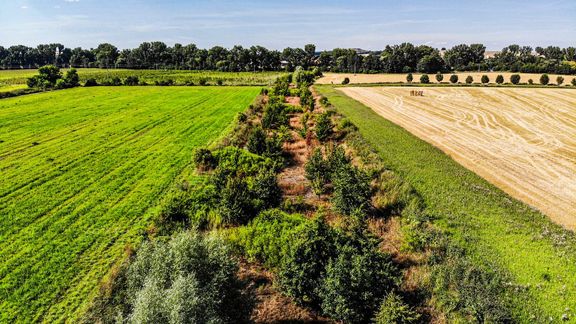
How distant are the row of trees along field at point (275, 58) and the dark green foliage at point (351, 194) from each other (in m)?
125

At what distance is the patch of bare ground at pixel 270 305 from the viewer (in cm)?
1143

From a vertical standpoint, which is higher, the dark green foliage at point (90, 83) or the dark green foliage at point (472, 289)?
the dark green foliage at point (90, 83)

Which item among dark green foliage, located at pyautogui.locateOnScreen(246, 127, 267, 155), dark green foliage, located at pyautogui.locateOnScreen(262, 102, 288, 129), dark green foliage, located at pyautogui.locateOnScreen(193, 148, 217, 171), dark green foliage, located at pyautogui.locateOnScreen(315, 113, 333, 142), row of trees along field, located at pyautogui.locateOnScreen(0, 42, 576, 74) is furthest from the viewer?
row of trees along field, located at pyautogui.locateOnScreen(0, 42, 576, 74)

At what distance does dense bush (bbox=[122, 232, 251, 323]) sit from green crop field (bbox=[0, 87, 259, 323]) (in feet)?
10.7

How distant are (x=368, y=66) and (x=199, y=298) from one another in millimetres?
140434

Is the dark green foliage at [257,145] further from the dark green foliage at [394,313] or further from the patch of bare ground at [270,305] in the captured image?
the dark green foliage at [394,313]

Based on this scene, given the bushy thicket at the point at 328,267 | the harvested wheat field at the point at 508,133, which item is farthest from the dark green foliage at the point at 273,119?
the bushy thicket at the point at 328,267

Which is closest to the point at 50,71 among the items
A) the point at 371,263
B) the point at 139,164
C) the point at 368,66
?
the point at 139,164

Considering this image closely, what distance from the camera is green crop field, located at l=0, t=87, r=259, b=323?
13328 millimetres

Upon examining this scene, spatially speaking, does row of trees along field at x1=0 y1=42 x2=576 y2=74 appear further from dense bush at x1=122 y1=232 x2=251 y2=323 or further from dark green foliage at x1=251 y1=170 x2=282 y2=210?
dense bush at x1=122 y1=232 x2=251 y2=323

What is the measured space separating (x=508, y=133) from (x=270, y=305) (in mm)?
38713

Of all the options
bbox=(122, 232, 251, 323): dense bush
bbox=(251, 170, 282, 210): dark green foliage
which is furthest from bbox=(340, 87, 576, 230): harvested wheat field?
bbox=(122, 232, 251, 323): dense bush

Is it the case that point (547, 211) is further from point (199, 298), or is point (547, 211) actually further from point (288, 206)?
point (199, 298)

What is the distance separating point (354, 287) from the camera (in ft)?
35.2
